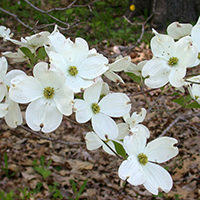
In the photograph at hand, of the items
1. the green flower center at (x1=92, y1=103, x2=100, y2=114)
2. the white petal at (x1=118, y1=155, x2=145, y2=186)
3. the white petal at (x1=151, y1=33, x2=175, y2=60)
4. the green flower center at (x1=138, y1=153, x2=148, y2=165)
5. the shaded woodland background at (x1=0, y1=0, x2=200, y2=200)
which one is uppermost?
the white petal at (x1=151, y1=33, x2=175, y2=60)

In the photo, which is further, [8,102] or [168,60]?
[168,60]

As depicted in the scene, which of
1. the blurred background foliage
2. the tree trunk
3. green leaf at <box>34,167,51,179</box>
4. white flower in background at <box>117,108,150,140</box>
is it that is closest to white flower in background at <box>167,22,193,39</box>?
white flower in background at <box>117,108,150,140</box>

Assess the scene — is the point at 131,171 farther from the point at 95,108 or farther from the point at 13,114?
the point at 13,114

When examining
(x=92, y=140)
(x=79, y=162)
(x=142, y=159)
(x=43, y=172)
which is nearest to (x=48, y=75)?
(x=92, y=140)

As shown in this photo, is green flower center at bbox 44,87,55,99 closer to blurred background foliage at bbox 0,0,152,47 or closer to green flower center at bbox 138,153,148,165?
green flower center at bbox 138,153,148,165

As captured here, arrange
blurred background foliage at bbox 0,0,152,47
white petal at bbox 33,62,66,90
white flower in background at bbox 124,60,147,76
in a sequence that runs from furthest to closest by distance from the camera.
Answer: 1. blurred background foliage at bbox 0,0,152,47
2. white flower in background at bbox 124,60,147,76
3. white petal at bbox 33,62,66,90

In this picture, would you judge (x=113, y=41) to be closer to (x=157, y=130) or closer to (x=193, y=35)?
(x=157, y=130)

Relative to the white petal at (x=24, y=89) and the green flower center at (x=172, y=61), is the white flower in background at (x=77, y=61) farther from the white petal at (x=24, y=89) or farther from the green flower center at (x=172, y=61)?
the green flower center at (x=172, y=61)

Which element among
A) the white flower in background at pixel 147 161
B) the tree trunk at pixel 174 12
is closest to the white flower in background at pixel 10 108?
the white flower in background at pixel 147 161
